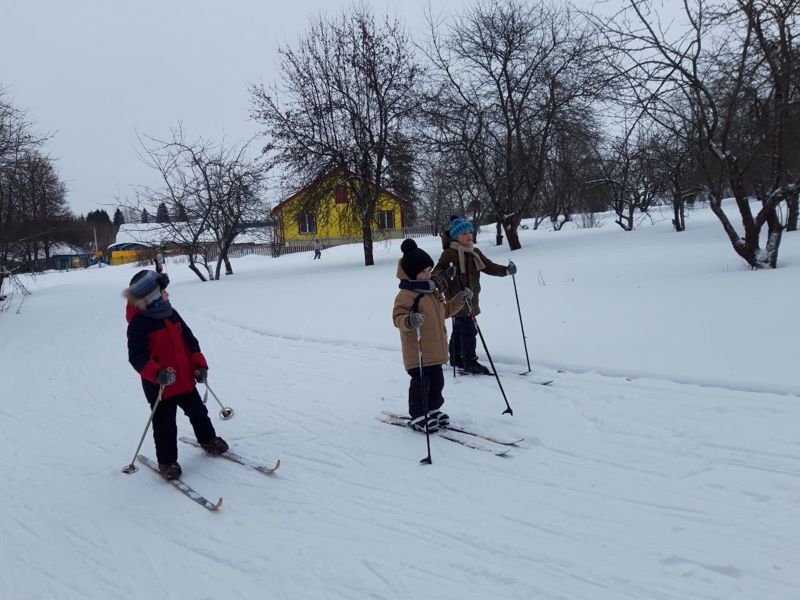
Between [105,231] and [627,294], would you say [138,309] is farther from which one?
[105,231]

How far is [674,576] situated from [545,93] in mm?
19407

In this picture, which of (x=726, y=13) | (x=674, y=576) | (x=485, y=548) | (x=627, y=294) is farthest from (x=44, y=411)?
(x=726, y=13)

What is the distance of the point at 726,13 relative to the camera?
29.2ft

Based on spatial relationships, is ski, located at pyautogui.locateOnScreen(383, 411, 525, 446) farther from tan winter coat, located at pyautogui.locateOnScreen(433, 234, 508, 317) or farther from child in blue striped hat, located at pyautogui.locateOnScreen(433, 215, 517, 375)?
tan winter coat, located at pyautogui.locateOnScreen(433, 234, 508, 317)

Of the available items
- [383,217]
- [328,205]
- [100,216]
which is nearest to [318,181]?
[328,205]

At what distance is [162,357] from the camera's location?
4324 millimetres

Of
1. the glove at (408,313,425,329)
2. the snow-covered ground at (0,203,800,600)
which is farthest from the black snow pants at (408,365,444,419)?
the glove at (408,313,425,329)

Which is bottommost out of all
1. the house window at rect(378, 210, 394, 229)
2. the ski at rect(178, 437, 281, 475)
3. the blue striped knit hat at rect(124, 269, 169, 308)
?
the ski at rect(178, 437, 281, 475)

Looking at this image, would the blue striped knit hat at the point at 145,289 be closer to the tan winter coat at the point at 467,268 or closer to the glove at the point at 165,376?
the glove at the point at 165,376

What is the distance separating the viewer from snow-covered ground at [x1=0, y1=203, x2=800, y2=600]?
2.92 meters

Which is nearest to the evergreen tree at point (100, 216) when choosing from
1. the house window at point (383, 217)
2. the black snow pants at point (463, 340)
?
the house window at point (383, 217)

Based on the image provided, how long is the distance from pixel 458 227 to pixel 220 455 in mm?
3343

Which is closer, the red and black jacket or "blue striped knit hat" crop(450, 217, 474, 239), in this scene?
the red and black jacket

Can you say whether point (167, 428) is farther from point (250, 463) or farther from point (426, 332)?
point (426, 332)
